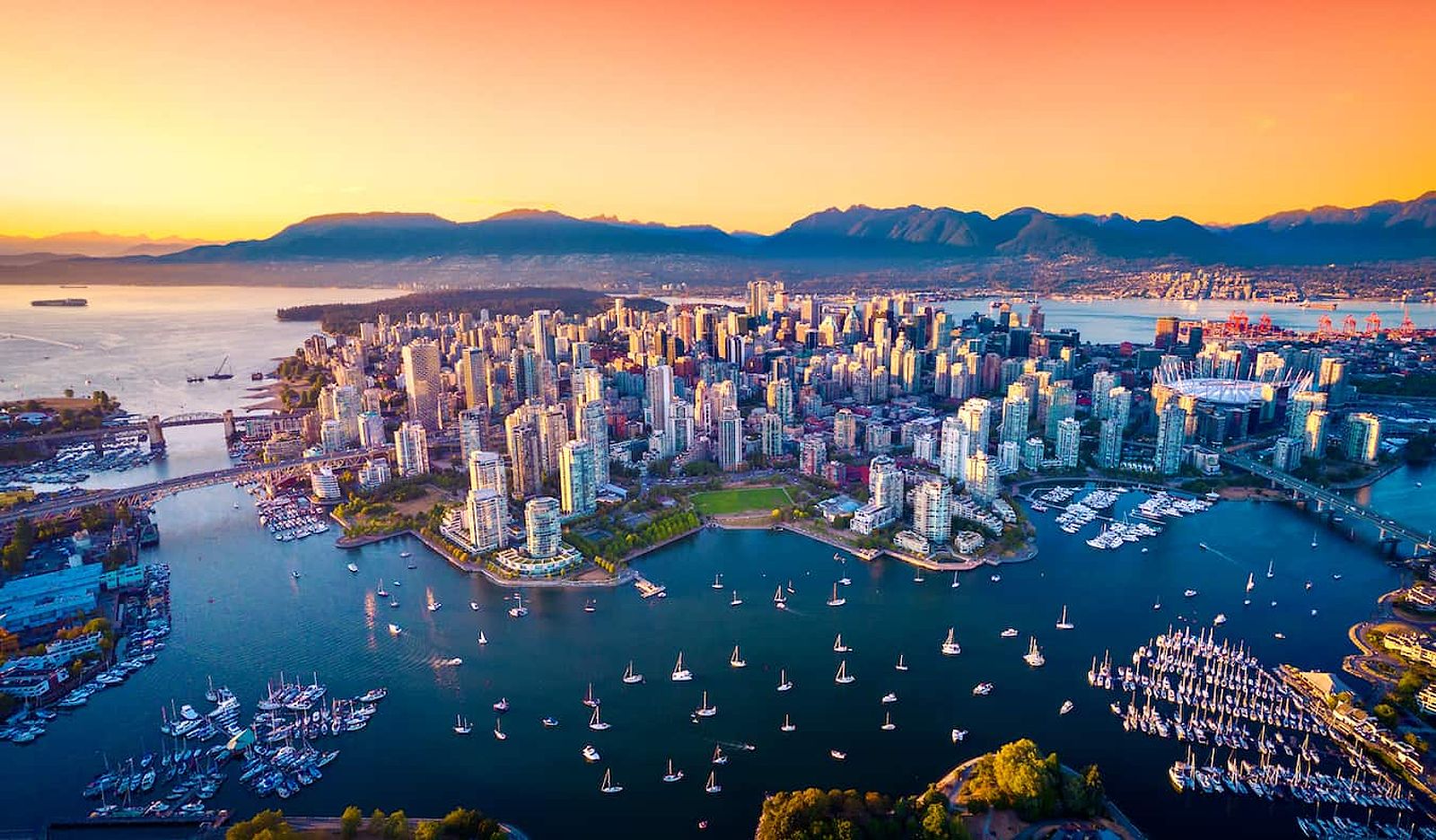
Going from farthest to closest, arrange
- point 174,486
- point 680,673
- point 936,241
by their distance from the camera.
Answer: point 936,241
point 174,486
point 680,673

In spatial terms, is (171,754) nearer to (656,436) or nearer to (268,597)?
(268,597)

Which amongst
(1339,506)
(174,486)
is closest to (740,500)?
(1339,506)

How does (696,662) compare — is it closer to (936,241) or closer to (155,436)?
(155,436)

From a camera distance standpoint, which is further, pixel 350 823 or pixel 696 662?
pixel 696 662

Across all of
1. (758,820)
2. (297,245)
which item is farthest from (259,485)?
(297,245)

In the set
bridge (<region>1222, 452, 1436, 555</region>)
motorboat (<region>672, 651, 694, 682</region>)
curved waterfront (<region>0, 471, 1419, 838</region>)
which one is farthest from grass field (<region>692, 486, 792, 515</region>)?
bridge (<region>1222, 452, 1436, 555</region>)
